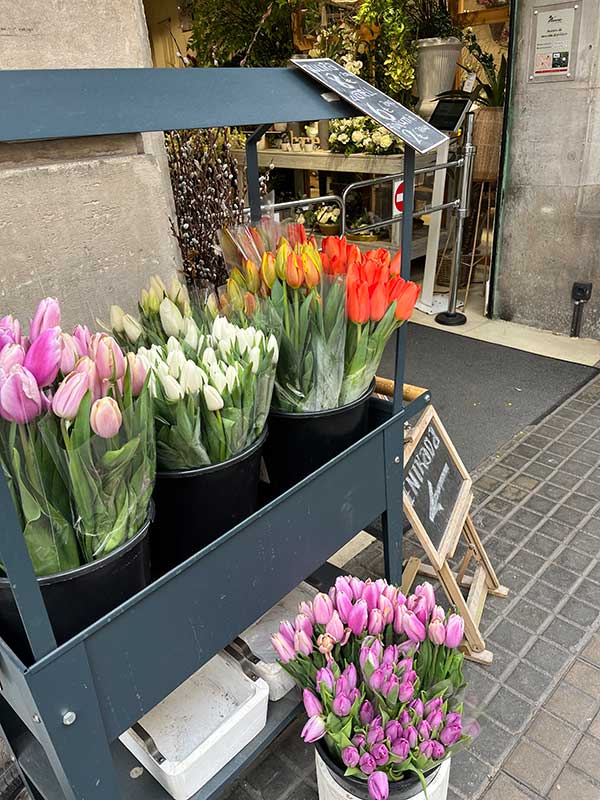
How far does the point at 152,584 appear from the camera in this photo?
100cm

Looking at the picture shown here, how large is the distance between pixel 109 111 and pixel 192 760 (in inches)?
48.0

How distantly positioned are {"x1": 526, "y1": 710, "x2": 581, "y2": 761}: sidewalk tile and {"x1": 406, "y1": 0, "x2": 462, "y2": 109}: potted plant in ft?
14.2

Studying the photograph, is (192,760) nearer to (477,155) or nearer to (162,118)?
(162,118)

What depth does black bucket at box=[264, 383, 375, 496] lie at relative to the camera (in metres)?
1.36

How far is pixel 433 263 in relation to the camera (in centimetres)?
473

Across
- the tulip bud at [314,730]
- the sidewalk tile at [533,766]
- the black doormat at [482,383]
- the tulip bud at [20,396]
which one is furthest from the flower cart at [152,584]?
the black doormat at [482,383]

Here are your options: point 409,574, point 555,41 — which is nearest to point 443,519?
point 409,574

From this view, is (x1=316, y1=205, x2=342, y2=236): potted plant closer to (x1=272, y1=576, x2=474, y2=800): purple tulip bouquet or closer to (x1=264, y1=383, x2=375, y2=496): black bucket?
(x1=264, y1=383, x2=375, y2=496): black bucket

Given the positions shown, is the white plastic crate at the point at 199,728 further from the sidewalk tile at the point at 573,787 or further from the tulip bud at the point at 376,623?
the sidewalk tile at the point at 573,787

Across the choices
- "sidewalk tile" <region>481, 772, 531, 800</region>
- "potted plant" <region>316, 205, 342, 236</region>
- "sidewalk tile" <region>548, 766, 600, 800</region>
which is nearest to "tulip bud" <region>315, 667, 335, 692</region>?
"sidewalk tile" <region>481, 772, 531, 800</region>

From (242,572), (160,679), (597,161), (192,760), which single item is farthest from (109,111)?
(597,161)

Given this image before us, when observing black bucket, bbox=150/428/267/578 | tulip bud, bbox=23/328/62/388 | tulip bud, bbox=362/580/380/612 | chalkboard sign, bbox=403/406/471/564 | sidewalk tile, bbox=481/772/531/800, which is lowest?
sidewalk tile, bbox=481/772/531/800

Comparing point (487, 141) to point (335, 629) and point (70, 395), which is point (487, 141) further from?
point (70, 395)

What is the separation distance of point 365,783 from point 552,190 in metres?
3.78
